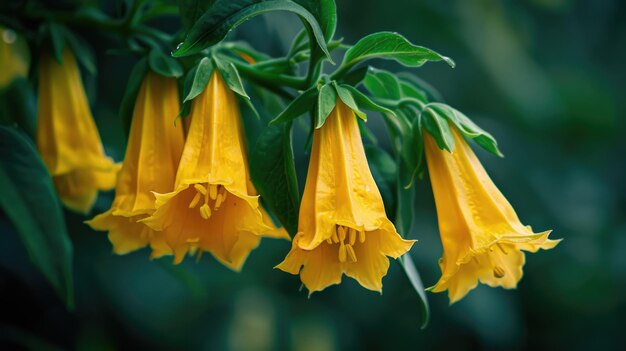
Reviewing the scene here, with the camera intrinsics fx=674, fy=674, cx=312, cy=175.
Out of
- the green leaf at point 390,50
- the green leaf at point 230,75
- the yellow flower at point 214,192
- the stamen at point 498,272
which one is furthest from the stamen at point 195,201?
the stamen at point 498,272

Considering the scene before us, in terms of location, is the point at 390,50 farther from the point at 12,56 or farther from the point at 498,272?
the point at 12,56

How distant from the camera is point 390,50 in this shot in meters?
0.64

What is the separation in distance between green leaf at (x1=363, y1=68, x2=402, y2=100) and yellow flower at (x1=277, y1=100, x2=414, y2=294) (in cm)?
7

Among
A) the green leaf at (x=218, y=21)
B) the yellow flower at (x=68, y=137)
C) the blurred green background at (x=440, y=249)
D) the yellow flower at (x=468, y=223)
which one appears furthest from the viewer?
the blurred green background at (x=440, y=249)

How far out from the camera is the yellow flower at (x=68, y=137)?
82 centimetres

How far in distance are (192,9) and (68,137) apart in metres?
0.31

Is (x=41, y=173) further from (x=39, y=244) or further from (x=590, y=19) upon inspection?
(x=590, y=19)

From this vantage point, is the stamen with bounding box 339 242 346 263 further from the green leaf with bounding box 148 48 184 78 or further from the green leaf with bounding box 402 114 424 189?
the green leaf with bounding box 148 48 184 78

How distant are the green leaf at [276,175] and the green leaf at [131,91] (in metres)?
0.16

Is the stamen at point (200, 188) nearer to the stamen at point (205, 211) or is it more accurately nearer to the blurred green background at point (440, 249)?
the stamen at point (205, 211)

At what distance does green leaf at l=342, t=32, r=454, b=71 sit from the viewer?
0.62m

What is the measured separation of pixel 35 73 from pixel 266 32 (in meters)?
0.64

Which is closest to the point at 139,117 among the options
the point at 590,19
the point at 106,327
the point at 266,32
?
the point at 266,32

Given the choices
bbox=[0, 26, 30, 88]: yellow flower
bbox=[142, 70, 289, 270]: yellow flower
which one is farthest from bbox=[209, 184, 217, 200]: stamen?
bbox=[0, 26, 30, 88]: yellow flower
